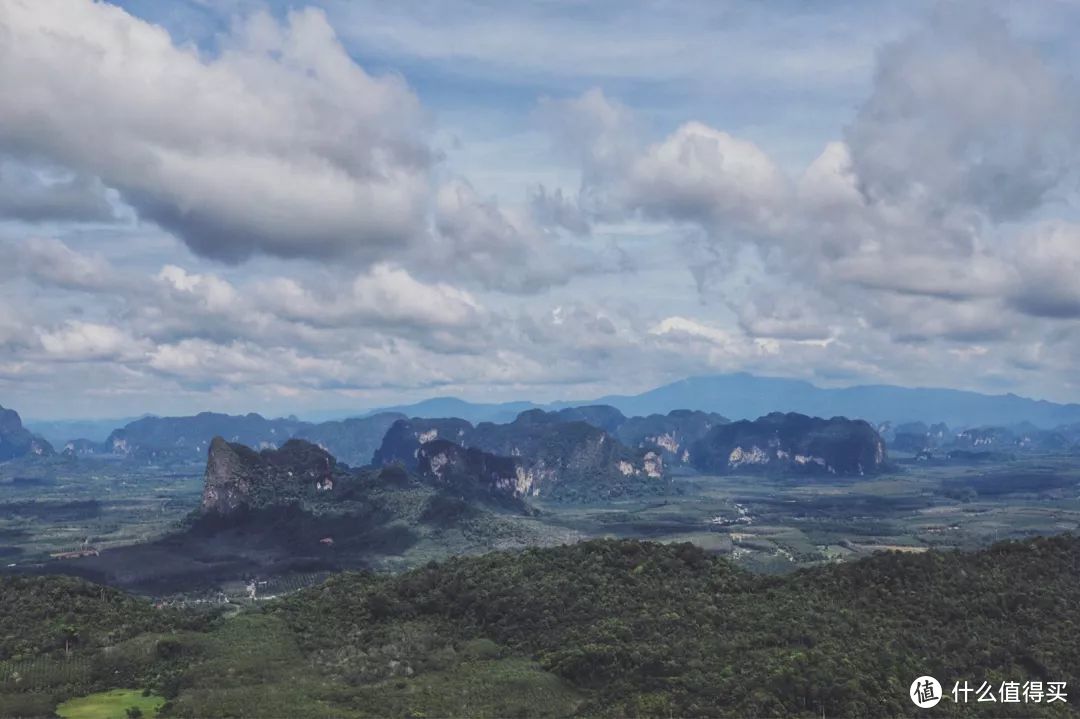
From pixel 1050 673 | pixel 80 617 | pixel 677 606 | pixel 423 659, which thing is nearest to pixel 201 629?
pixel 80 617

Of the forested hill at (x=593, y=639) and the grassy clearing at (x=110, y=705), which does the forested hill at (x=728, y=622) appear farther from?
the grassy clearing at (x=110, y=705)

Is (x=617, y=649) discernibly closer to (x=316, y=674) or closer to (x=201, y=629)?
(x=316, y=674)

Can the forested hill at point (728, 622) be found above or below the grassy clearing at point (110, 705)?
above

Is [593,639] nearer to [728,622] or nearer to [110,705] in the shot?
[728,622]

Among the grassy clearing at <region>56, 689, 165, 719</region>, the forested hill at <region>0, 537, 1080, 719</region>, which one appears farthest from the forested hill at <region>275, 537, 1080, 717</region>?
the grassy clearing at <region>56, 689, 165, 719</region>

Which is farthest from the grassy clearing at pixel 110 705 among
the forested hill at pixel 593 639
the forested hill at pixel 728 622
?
the forested hill at pixel 728 622

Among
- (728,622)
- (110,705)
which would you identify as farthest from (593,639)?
(110,705)

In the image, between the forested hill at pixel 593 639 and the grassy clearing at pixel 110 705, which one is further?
the grassy clearing at pixel 110 705

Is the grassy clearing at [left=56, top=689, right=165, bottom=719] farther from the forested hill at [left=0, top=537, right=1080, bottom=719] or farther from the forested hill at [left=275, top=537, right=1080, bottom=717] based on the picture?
the forested hill at [left=275, top=537, right=1080, bottom=717]
